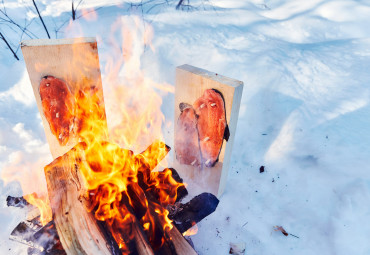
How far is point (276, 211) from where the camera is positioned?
2.56 meters

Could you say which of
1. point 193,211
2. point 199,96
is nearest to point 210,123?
point 199,96

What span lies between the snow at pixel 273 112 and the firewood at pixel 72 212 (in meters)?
0.88

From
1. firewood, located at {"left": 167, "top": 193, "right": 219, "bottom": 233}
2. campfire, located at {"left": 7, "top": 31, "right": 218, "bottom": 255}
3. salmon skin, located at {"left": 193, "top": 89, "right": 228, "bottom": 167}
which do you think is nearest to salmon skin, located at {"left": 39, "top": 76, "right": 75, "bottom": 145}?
campfire, located at {"left": 7, "top": 31, "right": 218, "bottom": 255}

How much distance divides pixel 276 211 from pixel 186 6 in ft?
15.9

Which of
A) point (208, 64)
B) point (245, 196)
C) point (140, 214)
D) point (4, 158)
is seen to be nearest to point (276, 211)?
point (245, 196)

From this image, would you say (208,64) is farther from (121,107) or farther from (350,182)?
(350,182)

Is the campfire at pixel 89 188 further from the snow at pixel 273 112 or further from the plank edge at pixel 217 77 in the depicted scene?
the plank edge at pixel 217 77

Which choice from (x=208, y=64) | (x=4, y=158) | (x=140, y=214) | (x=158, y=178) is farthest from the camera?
(x=208, y=64)

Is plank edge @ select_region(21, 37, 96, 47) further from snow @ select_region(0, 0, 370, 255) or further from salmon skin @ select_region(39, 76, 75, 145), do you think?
snow @ select_region(0, 0, 370, 255)

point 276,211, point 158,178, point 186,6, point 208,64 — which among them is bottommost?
point 276,211

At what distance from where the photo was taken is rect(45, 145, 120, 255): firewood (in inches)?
67.9

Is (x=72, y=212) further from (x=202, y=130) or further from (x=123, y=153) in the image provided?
(x=202, y=130)

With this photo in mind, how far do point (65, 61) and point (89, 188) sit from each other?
123 cm

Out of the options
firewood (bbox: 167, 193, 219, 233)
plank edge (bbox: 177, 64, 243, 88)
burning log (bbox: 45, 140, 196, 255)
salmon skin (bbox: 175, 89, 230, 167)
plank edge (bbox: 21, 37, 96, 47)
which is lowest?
firewood (bbox: 167, 193, 219, 233)
